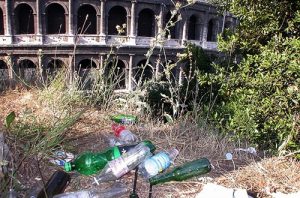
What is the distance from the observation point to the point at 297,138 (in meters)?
2.93

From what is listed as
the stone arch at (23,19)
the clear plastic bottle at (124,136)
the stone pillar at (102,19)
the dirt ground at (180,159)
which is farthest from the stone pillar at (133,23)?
the clear plastic bottle at (124,136)

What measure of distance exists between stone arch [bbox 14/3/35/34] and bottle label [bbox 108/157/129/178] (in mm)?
14938

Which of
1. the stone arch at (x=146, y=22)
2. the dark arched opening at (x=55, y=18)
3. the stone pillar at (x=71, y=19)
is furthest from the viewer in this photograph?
the stone arch at (x=146, y=22)

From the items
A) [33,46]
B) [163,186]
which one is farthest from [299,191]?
[33,46]

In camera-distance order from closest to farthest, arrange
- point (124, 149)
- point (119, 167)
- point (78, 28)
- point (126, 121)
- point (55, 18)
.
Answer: point (119, 167) → point (124, 149) → point (126, 121) → point (78, 28) → point (55, 18)

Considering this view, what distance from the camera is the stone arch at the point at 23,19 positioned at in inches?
592

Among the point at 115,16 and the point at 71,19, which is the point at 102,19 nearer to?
the point at 115,16

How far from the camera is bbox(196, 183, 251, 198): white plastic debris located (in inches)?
61.5

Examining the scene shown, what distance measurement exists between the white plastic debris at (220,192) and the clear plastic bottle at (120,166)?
0.39m

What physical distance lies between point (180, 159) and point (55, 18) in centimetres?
1529

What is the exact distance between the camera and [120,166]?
1711 mm

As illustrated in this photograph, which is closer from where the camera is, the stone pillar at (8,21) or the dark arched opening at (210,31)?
the stone pillar at (8,21)

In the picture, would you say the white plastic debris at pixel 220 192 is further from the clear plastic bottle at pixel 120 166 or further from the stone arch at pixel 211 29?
the stone arch at pixel 211 29

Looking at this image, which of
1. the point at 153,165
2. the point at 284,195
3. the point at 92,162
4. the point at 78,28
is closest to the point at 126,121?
the point at 92,162
